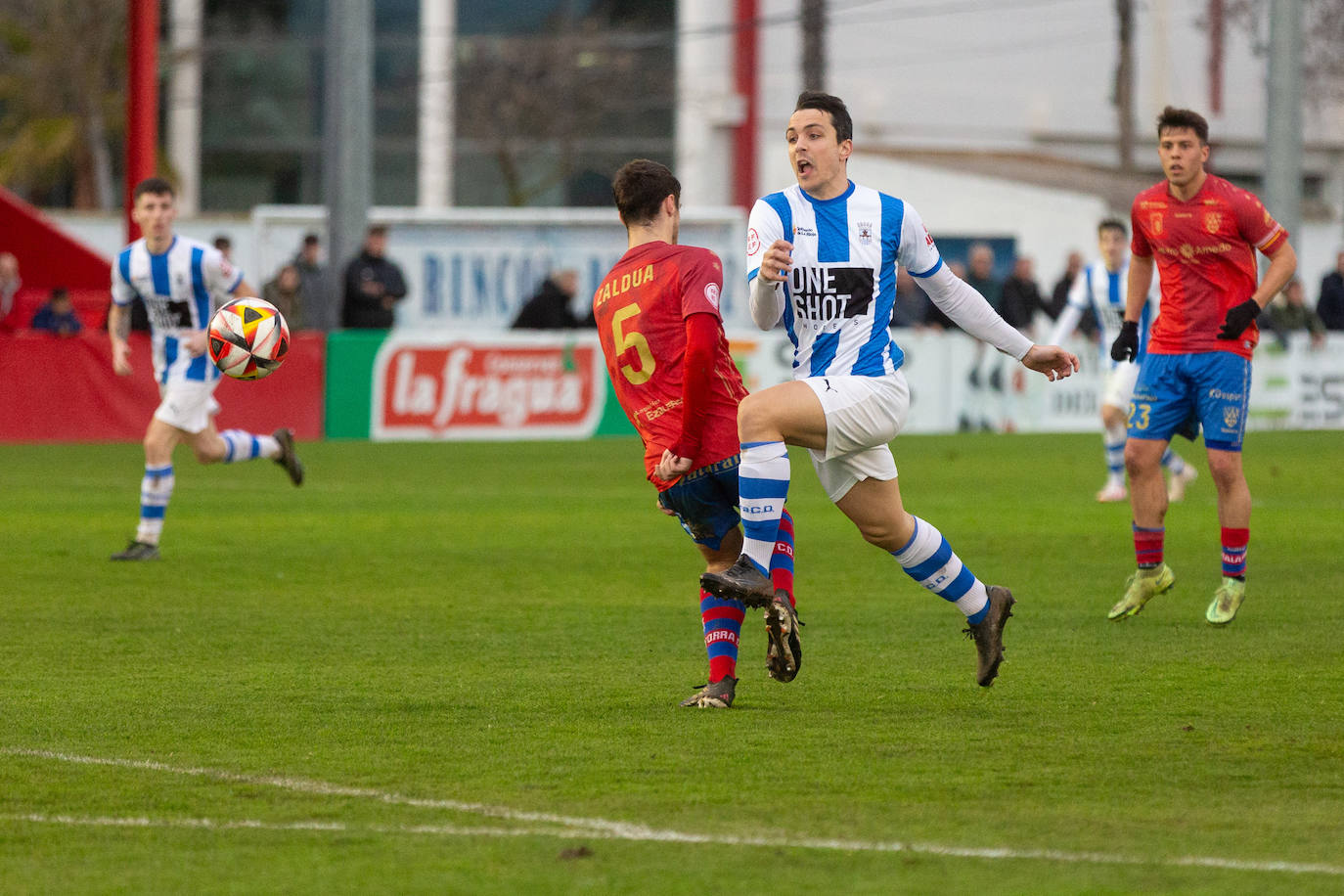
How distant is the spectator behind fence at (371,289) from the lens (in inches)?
890

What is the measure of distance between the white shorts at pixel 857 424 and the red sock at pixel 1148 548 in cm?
295

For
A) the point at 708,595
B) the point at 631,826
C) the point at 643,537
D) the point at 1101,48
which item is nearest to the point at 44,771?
the point at 631,826

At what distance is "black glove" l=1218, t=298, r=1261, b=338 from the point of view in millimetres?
8875

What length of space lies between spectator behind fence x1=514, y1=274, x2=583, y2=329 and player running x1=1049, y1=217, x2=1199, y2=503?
29.4 feet

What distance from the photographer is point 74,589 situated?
1034 cm

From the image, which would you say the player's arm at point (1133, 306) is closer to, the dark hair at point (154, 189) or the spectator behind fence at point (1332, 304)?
the dark hair at point (154, 189)

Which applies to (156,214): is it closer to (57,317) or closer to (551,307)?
(551,307)

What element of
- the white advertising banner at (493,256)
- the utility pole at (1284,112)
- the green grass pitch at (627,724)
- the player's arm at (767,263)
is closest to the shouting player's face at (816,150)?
the player's arm at (767,263)

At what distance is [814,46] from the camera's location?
48.6m

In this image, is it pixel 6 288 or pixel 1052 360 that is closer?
pixel 1052 360

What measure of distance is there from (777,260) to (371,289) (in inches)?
656

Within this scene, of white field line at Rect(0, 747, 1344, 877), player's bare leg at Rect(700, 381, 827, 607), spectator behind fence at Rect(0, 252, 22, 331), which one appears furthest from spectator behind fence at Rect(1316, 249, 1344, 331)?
white field line at Rect(0, 747, 1344, 877)

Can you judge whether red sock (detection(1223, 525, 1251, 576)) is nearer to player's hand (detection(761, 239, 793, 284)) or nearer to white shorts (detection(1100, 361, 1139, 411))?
player's hand (detection(761, 239, 793, 284))

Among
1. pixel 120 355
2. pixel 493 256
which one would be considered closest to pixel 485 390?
pixel 493 256
